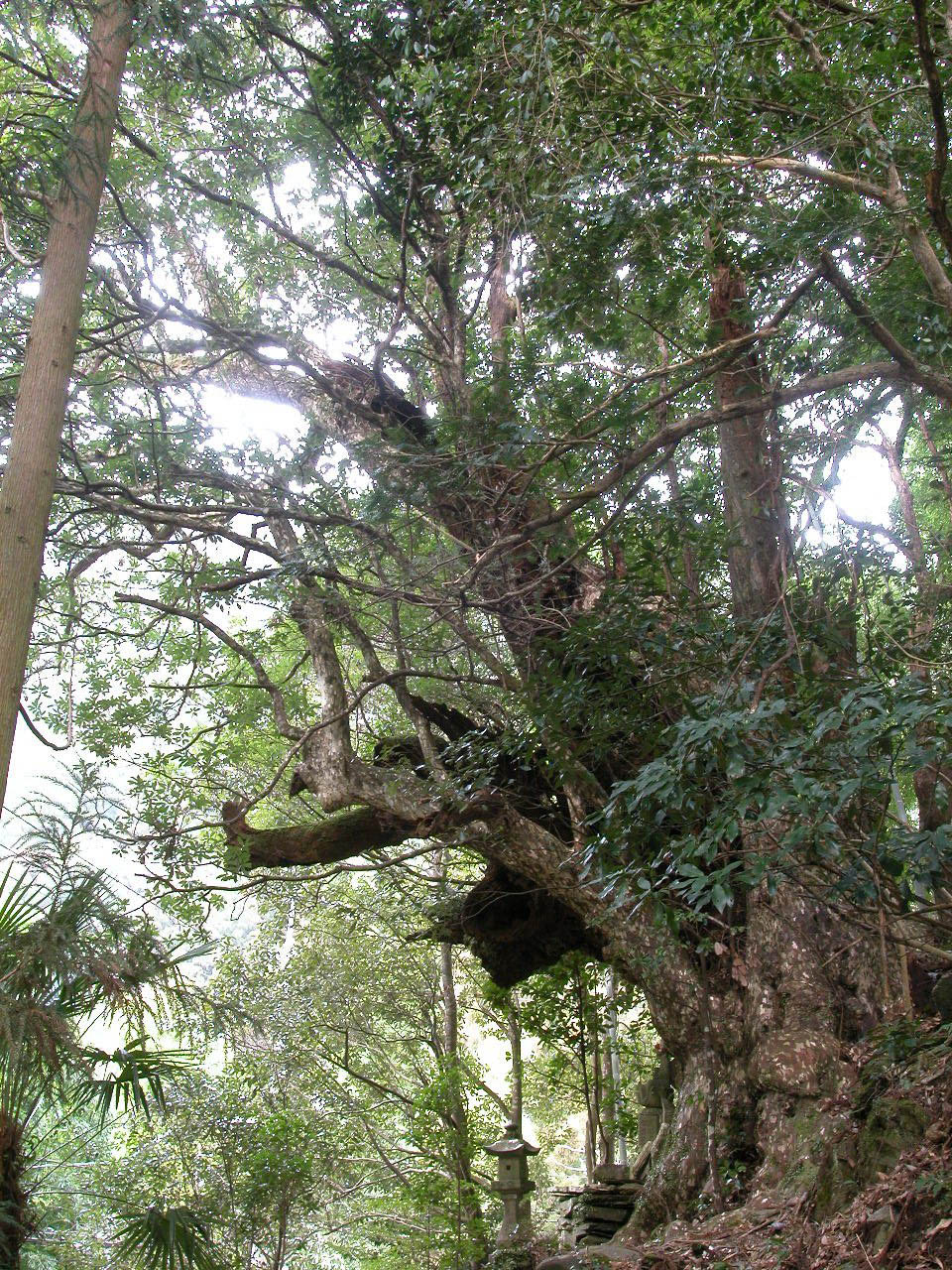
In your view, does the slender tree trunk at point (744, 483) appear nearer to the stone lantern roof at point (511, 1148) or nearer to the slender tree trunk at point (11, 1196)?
the slender tree trunk at point (11, 1196)

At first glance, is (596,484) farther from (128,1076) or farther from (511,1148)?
(511,1148)

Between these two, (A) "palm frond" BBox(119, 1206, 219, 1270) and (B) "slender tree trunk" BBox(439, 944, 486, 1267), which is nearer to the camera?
(A) "palm frond" BBox(119, 1206, 219, 1270)

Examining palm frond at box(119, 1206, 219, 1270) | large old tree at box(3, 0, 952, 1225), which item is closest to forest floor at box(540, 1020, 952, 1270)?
large old tree at box(3, 0, 952, 1225)

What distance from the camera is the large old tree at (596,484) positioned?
4.26 meters

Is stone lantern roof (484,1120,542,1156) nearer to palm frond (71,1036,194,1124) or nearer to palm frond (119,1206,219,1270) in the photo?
palm frond (119,1206,219,1270)

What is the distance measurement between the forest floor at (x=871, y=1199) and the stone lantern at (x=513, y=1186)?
10.7 ft

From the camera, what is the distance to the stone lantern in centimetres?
845

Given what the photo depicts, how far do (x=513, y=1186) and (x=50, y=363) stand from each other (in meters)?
7.76

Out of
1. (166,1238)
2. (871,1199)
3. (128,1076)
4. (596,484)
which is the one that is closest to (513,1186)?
(166,1238)

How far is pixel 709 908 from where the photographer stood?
272 inches

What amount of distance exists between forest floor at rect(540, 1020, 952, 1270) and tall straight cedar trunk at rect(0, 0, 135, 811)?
325 cm

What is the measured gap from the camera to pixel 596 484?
4.57 m

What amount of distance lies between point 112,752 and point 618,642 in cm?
462

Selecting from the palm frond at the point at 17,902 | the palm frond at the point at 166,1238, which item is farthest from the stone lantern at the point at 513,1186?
the palm frond at the point at 17,902
